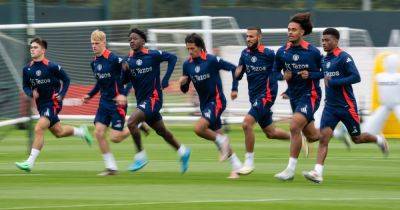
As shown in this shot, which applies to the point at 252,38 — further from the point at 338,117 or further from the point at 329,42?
the point at 338,117

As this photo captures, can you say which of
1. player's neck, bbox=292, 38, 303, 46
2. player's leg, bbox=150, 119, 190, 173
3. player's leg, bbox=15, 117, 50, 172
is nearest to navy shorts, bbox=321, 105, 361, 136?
player's neck, bbox=292, 38, 303, 46

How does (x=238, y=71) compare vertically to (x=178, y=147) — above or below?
above

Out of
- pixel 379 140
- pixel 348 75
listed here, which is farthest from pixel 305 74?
pixel 379 140

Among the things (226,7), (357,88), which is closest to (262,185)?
(357,88)

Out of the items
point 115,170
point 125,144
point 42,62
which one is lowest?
point 125,144

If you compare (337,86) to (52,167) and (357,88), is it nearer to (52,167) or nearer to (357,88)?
(52,167)

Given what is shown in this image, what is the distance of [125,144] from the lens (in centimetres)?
2228

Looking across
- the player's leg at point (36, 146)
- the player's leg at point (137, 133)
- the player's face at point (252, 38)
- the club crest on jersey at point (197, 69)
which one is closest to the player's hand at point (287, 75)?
the player's face at point (252, 38)

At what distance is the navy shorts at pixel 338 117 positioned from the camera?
14.4 meters

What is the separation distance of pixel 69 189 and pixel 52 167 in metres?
3.41

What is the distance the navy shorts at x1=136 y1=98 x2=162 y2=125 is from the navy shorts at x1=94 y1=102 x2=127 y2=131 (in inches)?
27.2

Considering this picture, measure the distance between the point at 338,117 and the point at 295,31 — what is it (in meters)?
1.31

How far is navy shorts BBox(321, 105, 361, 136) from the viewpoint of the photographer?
14359mm

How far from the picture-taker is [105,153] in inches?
615
